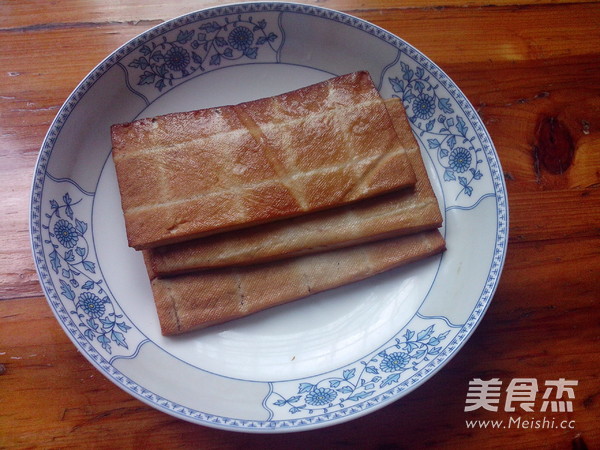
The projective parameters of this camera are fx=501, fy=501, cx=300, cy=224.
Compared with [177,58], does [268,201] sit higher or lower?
lower

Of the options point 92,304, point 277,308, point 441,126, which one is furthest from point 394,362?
point 92,304

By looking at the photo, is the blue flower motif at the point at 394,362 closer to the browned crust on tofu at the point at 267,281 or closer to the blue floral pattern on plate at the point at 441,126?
the browned crust on tofu at the point at 267,281

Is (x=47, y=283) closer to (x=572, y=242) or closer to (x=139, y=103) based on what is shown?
(x=139, y=103)

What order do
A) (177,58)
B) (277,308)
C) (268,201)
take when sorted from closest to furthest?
(268,201)
(277,308)
(177,58)

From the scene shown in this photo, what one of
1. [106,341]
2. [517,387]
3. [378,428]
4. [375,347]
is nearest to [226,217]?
[106,341]

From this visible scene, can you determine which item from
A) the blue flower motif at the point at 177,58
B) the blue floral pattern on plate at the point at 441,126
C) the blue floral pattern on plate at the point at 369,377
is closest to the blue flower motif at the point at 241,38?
the blue flower motif at the point at 177,58

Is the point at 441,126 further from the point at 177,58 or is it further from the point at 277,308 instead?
the point at 177,58
